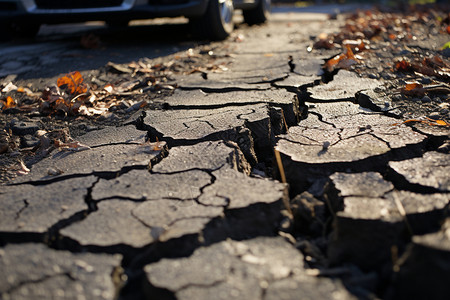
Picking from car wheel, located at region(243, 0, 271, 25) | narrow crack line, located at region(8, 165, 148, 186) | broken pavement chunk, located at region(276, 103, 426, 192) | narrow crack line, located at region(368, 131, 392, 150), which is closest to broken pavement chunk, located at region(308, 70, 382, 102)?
broken pavement chunk, located at region(276, 103, 426, 192)

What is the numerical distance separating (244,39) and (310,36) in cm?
72

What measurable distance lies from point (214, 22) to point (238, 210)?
11.1 feet

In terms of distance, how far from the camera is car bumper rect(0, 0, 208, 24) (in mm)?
4152

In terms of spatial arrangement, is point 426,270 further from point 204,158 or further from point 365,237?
point 204,158

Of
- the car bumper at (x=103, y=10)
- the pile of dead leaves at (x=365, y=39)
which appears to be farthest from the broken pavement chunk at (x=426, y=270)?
the car bumper at (x=103, y=10)

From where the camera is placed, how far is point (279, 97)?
2.61 m

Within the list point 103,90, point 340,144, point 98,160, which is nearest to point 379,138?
point 340,144

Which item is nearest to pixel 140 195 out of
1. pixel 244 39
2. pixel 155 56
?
pixel 155 56

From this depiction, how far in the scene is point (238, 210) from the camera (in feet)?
4.90

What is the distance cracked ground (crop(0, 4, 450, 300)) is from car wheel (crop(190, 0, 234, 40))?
2.27 metres

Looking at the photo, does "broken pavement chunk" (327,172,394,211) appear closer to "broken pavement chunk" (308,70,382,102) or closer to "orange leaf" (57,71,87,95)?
"broken pavement chunk" (308,70,382,102)

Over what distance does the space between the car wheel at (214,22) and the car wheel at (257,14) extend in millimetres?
1651

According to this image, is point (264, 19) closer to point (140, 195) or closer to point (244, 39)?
point (244, 39)

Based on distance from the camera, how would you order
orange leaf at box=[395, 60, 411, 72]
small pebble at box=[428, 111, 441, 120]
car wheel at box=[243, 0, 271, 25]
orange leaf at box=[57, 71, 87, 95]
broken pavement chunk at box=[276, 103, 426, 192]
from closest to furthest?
broken pavement chunk at box=[276, 103, 426, 192] → small pebble at box=[428, 111, 441, 120] → orange leaf at box=[57, 71, 87, 95] → orange leaf at box=[395, 60, 411, 72] → car wheel at box=[243, 0, 271, 25]
